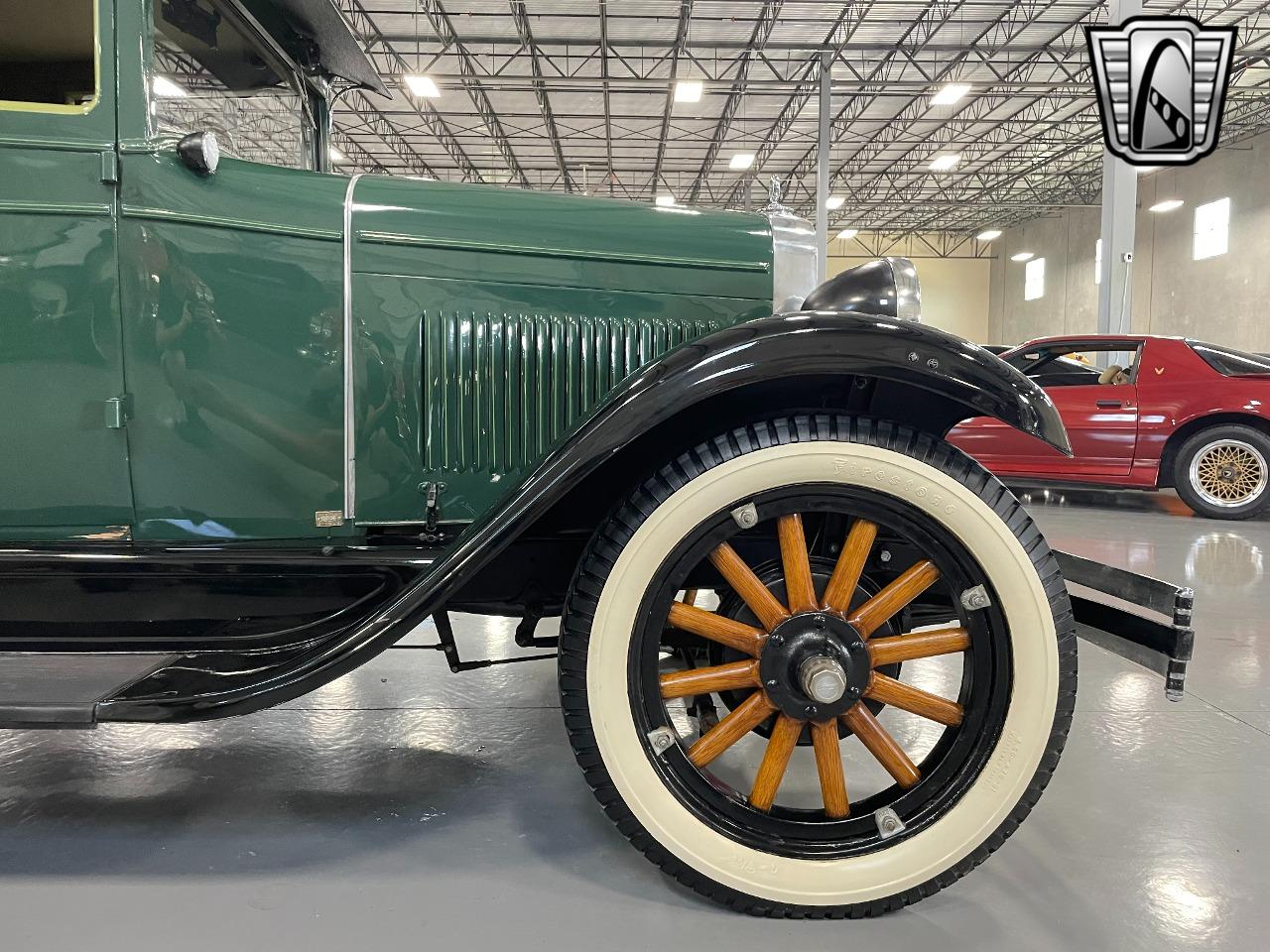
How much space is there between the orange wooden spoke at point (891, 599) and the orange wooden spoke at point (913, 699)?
9 centimetres

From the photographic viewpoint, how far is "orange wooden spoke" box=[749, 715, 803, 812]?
1.52 m

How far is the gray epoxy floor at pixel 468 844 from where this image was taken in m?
1.43

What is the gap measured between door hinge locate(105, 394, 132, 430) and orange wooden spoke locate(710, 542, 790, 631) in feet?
4.15

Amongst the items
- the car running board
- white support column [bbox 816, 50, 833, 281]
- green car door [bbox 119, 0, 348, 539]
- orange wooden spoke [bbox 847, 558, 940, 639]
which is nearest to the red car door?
the car running board

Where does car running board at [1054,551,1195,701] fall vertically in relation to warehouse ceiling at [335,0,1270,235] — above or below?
below

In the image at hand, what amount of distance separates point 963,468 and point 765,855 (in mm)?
758

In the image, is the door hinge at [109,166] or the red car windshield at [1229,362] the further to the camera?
the red car windshield at [1229,362]

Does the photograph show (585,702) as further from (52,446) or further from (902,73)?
(902,73)

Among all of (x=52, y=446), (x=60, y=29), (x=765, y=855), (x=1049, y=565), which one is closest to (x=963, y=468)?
(x=1049, y=565)

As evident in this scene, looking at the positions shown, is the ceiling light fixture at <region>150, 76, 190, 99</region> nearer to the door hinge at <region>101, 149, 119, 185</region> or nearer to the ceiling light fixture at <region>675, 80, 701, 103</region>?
the door hinge at <region>101, 149, 119, 185</region>

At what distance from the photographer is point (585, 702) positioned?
1.48m

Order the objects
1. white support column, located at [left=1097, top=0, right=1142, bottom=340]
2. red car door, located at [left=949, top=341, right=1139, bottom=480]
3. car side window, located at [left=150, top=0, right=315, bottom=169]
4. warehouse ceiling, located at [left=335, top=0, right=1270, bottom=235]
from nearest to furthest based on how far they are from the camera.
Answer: car side window, located at [left=150, top=0, right=315, bottom=169]
red car door, located at [left=949, top=341, right=1139, bottom=480]
white support column, located at [left=1097, top=0, right=1142, bottom=340]
warehouse ceiling, located at [left=335, top=0, right=1270, bottom=235]

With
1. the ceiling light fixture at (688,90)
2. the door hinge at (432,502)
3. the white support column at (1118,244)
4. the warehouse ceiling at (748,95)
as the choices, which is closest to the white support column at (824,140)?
the warehouse ceiling at (748,95)

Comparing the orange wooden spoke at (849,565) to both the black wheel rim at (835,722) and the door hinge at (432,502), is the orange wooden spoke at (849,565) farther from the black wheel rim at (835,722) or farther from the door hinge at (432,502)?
the door hinge at (432,502)
